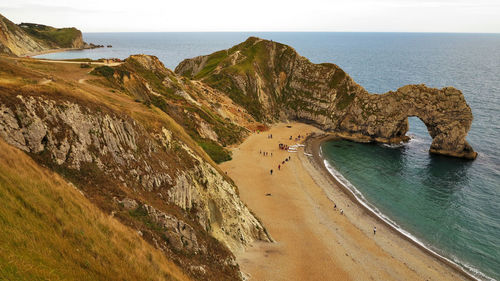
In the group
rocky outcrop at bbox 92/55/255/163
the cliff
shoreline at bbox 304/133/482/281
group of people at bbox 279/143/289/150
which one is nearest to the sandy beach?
shoreline at bbox 304/133/482/281

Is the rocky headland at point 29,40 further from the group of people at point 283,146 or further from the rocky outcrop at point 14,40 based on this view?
the group of people at point 283,146

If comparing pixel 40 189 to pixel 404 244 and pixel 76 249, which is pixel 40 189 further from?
pixel 404 244

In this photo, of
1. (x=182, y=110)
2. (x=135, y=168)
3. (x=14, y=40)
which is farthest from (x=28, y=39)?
(x=135, y=168)

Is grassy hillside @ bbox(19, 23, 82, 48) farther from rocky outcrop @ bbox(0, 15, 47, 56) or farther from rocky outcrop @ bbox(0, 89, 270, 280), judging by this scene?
rocky outcrop @ bbox(0, 89, 270, 280)

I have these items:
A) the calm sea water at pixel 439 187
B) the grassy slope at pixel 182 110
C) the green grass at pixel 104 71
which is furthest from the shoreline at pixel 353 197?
the green grass at pixel 104 71

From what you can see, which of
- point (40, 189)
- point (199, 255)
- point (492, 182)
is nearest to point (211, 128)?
point (199, 255)

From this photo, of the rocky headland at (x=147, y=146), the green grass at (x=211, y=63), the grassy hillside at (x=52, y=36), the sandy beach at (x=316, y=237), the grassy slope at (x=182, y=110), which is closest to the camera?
the rocky headland at (x=147, y=146)

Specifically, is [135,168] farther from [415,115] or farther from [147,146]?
[415,115]

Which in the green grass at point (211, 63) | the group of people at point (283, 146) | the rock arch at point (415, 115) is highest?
the green grass at point (211, 63)
